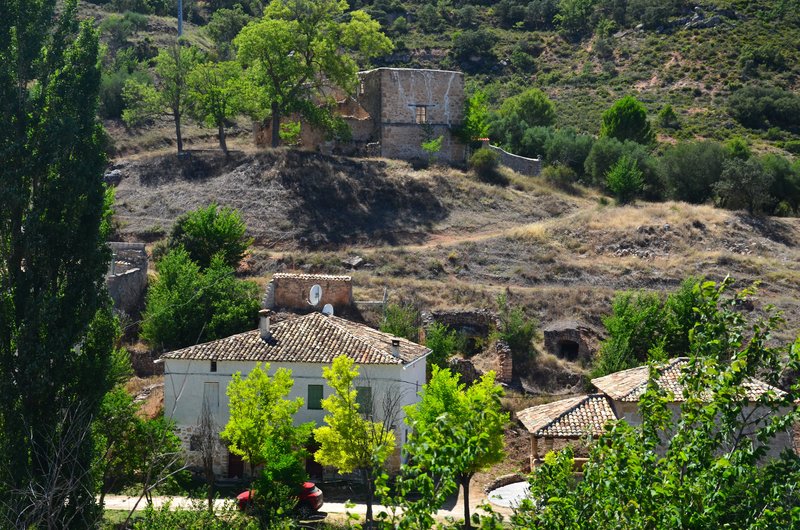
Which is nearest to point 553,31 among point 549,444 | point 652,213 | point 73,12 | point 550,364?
point 652,213

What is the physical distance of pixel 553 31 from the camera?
3976 inches

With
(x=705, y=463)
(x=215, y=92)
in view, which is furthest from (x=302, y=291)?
(x=705, y=463)

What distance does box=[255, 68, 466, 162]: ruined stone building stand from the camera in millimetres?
58406

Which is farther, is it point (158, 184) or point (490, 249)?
point (158, 184)

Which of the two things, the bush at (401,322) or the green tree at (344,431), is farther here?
the bush at (401,322)

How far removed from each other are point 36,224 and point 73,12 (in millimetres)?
5040

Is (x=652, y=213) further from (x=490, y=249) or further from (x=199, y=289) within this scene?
(x=199, y=289)

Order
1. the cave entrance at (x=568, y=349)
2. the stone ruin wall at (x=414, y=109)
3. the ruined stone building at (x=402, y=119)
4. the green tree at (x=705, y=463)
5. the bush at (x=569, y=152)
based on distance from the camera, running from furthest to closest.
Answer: the bush at (x=569, y=152) → the stone ruin wall at (x=414, y=109) → the ruined stone building at (x=402, y=119) → the cave entrance at (x=568, y=349) → the green tree at (x=705, y=463)

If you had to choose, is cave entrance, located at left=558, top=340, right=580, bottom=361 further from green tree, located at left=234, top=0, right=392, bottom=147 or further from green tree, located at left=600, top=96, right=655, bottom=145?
green tree, located at left=600, top=96, right=655, bottom=145

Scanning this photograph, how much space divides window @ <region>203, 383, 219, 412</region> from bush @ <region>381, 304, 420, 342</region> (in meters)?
8.03

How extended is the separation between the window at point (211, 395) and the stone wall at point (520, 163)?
33275 millimetres

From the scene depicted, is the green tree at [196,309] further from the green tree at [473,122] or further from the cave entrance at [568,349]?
the green tree at [473,122]

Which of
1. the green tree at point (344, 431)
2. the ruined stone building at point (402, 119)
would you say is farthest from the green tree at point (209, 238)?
Result: the green tree at point (344, 431)

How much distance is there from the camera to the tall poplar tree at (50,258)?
2103cm
